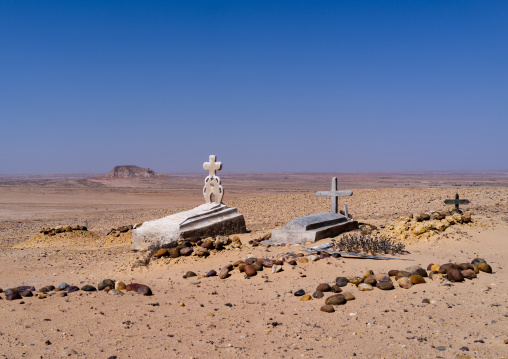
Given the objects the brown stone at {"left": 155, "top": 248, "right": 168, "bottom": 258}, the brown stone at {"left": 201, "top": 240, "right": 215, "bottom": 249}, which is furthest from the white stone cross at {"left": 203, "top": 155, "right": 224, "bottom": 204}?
the brown stone at {"left": 155, "top": 248, "right": 168, "bottom": 258}

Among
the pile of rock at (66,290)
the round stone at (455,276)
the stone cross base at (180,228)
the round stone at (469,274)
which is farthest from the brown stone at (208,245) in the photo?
the round stone at (469,274)

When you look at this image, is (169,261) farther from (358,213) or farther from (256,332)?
(358,213)

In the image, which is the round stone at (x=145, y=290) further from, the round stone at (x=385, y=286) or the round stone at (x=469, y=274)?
the round stone at (x=469, y=274)

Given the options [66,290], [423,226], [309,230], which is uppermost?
[423,226]

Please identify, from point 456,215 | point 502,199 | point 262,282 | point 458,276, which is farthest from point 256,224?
point 502,199

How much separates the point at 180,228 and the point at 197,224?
686 mm

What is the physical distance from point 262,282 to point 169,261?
102 inches

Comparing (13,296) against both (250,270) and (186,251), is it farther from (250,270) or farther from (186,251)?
(250,270)

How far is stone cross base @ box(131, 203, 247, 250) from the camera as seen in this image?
1071cm

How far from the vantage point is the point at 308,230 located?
1079 centimetres

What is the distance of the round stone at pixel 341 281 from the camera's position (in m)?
6.59

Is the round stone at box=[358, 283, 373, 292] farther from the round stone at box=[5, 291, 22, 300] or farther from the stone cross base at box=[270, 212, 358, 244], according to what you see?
the round stone at box=[5, 291, 22, 300]

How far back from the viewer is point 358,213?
64.7 ft

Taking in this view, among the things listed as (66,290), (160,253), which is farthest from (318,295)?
(160,253)
